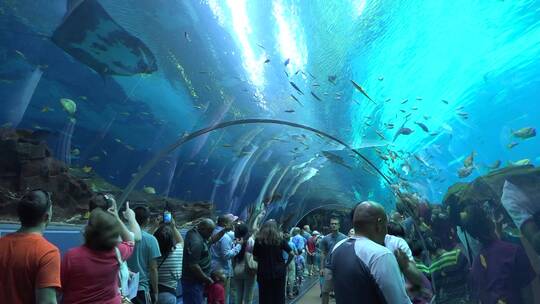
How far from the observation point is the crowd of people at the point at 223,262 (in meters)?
2.27

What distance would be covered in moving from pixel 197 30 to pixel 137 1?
1.40 m

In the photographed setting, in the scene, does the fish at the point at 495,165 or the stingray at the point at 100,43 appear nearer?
the stingray at the point at 100,43

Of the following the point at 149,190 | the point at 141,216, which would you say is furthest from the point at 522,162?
the point at 149,190

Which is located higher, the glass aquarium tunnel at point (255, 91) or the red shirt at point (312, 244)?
the glass aquarium tunnel at point (255, 91)

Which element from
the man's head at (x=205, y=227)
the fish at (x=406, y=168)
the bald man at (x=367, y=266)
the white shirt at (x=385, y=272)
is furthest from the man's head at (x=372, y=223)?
the fish at (x=406, y=168)

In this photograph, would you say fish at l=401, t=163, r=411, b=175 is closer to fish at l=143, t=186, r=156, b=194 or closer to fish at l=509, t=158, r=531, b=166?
fish at l=509, t=158, r=531, b=166

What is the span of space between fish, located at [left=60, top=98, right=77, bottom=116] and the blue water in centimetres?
11

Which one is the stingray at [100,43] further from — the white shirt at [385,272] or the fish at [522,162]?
the fish at [522,162]

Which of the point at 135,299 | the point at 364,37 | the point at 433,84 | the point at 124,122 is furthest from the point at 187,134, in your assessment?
the point at 135,299

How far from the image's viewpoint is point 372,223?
2582 millimetres

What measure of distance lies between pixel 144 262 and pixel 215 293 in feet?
5.59

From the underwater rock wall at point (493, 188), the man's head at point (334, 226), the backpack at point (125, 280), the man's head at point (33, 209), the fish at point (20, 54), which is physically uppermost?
the fish at point (20, 54)

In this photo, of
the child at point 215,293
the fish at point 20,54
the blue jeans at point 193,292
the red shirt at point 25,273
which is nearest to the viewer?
the red shirt at point 25,273

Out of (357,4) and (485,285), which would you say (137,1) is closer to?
(357,4)
